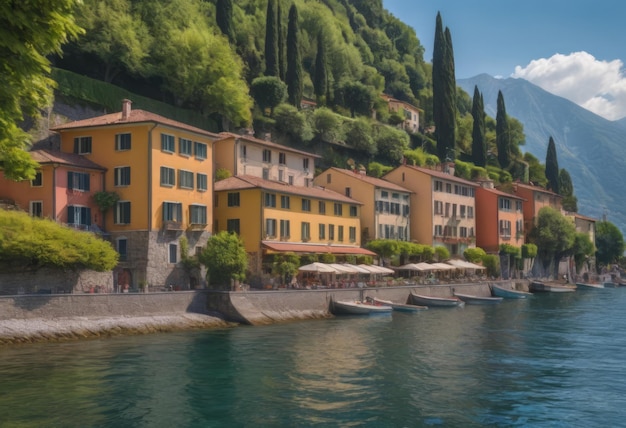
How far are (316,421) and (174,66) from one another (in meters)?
55.4

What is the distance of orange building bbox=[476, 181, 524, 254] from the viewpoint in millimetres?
91875

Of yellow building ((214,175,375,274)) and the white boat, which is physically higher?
yellow building ((214,175,375,274))

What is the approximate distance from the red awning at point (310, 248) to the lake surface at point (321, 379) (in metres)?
13.5

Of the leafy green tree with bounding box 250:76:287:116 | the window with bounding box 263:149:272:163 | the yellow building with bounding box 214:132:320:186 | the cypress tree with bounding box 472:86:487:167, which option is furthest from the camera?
the cypress tree with bounding box 472:86:487:167

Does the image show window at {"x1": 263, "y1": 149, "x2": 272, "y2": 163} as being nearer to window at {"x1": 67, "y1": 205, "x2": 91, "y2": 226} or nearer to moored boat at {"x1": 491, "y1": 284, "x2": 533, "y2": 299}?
window at {"x1": 67, "y1": 205, "x2": 91, "y2": 226}

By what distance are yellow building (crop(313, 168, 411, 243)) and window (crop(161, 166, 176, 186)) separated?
27742mm

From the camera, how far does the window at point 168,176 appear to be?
1933 inches

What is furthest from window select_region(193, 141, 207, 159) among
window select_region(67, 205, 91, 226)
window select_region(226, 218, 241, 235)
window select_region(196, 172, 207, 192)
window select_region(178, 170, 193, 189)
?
window select_region(67, 205, 91, 226)

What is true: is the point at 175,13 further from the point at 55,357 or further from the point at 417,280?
Answer: the point at 55,357

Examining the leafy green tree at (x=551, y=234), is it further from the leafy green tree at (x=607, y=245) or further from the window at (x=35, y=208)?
the window at (x=35, y=208)

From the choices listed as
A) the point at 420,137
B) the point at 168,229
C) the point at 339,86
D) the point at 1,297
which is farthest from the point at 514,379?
the point at 420,137

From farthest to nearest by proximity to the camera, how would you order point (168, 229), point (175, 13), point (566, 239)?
1. point (566, 239)
2. point (175, 13)
3. point (168, 229)

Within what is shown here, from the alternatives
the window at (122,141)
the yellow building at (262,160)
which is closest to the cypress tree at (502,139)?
the yellow building at (262,160)

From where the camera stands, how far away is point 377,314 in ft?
A: 173
